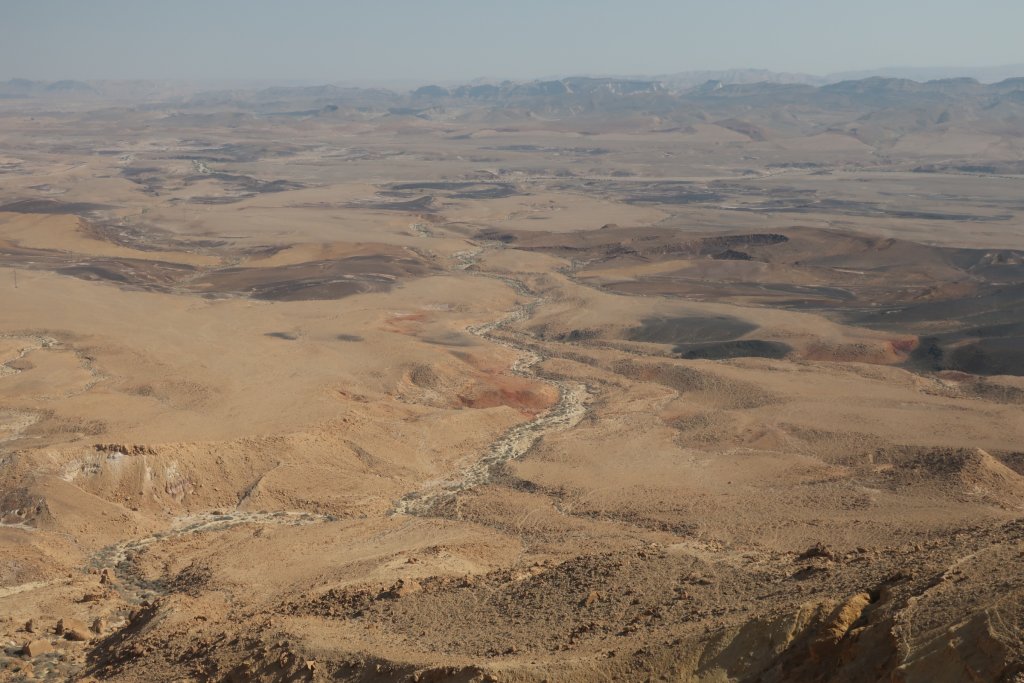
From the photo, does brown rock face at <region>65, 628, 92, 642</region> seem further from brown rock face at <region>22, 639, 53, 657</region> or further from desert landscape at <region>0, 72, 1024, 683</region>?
brown rock face at <region>22, 639, 53, 657</region>

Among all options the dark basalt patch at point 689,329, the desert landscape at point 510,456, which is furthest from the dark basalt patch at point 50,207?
the dark basalt patch at point 689,329

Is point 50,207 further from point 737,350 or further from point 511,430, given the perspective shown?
point 511,430

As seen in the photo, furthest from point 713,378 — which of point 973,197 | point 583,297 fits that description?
point 973,197

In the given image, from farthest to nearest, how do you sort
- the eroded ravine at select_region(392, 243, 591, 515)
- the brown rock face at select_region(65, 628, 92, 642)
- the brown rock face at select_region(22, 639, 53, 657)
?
the eroded ravine at select_region(392, 243, 591, 515) → the brown rock face at select_region(65, 628, 92, 642) → the brown rock face at select_region(22, 639, 53, 657)

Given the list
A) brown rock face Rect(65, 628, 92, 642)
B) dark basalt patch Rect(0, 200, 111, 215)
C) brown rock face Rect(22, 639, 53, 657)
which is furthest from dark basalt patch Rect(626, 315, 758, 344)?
dark basalt patch Rect(0, 200, 111, 215)

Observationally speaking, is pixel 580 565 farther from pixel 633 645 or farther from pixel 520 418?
pixel 520 418

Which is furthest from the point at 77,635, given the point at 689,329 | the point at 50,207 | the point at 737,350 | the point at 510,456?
the point at 50,207
